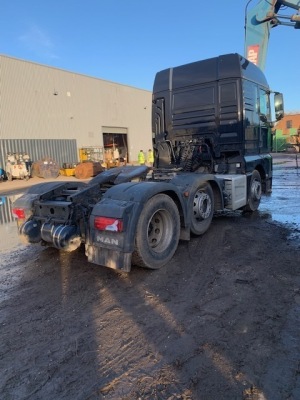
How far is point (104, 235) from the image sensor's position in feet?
12.8

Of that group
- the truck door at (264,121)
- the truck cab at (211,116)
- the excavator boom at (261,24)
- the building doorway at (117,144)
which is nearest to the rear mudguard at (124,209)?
the truck cab at (211,116)

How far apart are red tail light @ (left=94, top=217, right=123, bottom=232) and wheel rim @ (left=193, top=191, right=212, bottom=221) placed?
6.92 ft

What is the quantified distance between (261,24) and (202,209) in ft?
27.7

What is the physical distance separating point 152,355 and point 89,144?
28.2m

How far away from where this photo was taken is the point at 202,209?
569cm

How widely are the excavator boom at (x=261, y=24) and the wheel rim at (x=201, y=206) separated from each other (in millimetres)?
7365

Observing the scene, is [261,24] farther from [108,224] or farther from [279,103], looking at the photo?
[108,224]

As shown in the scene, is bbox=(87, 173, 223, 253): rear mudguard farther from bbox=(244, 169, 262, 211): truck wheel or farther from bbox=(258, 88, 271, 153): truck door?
bbox=(258, 88, 271, 153): truck door

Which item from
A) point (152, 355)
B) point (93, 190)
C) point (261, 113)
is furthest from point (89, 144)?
point (152, 355)

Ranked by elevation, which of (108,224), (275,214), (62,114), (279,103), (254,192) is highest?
(62,114)

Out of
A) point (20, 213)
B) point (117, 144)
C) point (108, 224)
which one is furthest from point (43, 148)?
point (108, 224)

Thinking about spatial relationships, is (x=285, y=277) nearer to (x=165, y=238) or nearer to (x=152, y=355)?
(x=165, y=238)

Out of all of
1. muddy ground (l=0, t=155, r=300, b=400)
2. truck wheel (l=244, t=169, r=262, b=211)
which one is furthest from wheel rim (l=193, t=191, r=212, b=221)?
truck wheel (l=244, t=169, r=262, b=211)

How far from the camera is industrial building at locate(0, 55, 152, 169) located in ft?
76.9
